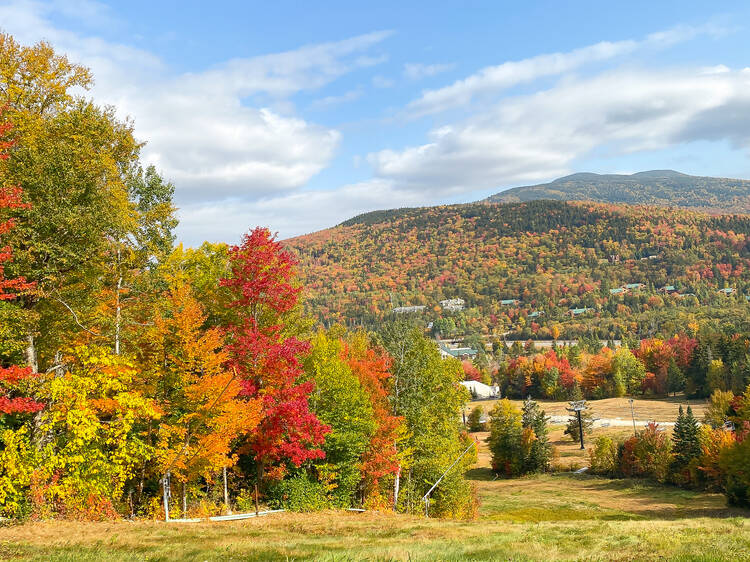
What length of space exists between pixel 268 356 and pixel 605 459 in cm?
6214

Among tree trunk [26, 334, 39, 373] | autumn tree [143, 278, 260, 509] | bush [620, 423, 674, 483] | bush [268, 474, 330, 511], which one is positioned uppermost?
tree trunk [26, 334, 39, 373]

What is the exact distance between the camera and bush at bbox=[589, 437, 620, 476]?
229 feet

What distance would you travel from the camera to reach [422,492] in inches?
1604

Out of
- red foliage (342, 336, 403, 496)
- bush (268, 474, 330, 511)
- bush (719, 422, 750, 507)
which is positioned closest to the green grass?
bush (268, 474, 330, 511)

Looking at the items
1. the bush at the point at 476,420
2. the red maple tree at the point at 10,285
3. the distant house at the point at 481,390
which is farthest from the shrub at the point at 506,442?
the red maple tree at the point at 10,285

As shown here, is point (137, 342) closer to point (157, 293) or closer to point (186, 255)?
point (157, 293)

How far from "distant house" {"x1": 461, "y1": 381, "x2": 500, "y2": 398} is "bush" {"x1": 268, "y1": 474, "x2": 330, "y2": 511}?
401 ft

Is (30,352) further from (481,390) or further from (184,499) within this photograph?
(481,390)

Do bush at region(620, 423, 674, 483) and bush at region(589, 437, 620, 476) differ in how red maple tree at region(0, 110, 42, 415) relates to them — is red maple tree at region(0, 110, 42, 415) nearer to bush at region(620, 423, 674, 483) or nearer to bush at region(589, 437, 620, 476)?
bush at region(620, 423, 674, 483)

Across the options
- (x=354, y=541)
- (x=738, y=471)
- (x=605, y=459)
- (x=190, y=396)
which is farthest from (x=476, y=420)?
(x=354, y=541)

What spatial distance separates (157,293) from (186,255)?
6228mm

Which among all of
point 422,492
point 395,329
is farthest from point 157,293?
point 422,492

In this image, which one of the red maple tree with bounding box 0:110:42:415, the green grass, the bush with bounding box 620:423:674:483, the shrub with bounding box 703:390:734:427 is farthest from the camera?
the shrub with bounding box 703:390:734:427

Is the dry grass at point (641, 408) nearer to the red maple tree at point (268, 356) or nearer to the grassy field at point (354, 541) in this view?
the grassy field at point (354, 541)
